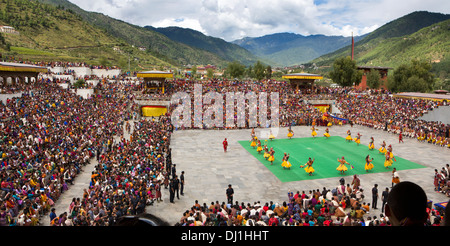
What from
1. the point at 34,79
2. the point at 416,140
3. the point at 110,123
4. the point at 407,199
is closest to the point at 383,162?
the point at 416,140

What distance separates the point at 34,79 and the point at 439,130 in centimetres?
4343

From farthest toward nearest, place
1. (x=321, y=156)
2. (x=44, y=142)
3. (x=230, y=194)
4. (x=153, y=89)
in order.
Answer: (x=153, y=89), (x=321, y=156), (x=44, y=142), (x=230, y=194)

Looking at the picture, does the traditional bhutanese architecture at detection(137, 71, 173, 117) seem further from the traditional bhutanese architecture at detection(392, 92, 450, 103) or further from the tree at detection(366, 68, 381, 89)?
the tree at detection(366, 68, 381, 89)

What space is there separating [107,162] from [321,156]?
14663mm

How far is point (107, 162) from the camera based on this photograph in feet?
51.6

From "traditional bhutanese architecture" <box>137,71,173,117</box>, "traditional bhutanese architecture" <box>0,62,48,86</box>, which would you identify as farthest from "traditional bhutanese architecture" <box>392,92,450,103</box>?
"traditional bhutanese architecture" <box>0,62,48,86</box>

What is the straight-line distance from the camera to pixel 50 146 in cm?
1838

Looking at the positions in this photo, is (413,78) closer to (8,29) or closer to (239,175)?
(239,175)

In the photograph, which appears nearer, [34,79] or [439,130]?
[439,130]

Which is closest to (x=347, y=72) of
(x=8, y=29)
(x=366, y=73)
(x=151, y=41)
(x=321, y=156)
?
(x=366, y=73)

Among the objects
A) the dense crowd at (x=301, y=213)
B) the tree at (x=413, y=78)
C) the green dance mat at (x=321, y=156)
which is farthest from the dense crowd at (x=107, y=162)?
the tree at (x=413, y=78)

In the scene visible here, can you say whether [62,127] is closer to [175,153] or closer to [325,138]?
[175,153]
